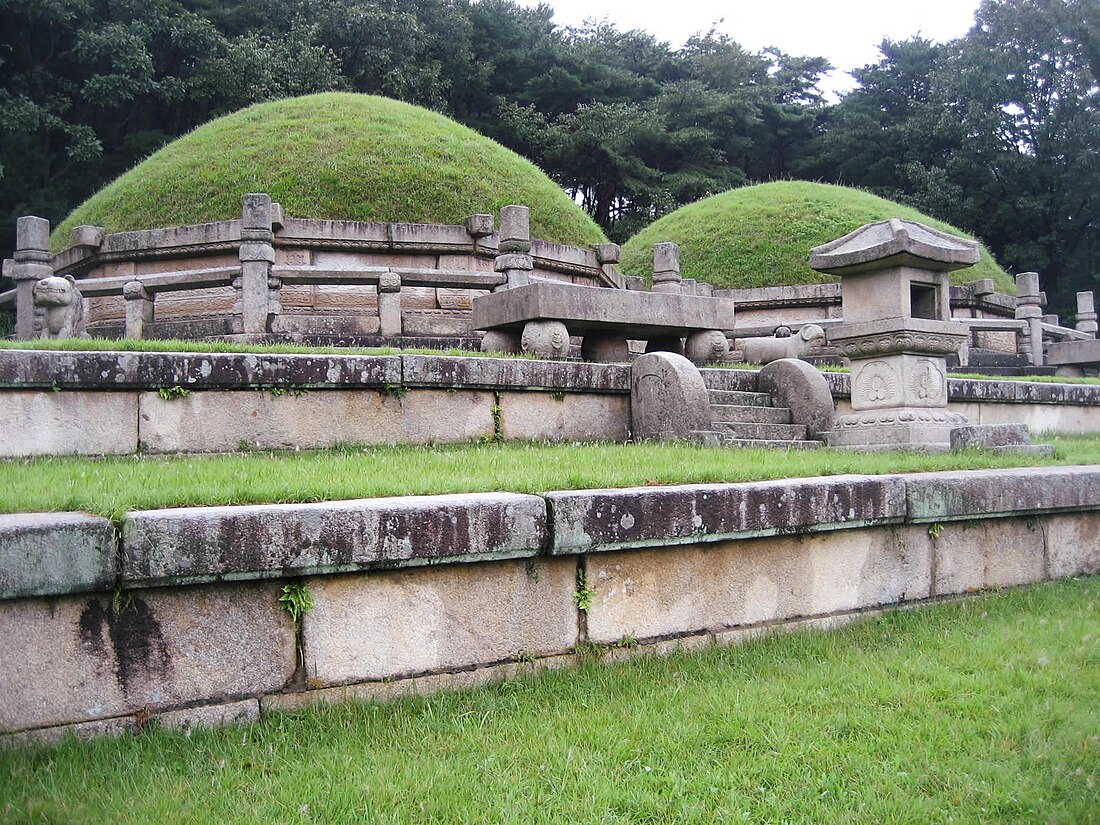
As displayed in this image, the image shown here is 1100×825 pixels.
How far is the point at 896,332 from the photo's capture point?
19.9ft

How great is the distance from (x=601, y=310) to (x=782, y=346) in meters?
4.02

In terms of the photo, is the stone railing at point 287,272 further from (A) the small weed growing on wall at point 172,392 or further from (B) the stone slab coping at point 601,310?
(A) the small weed growing on wall at point 172,392

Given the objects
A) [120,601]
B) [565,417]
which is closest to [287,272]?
[565,417]

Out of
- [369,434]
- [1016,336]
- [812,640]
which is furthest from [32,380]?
[1016,336]

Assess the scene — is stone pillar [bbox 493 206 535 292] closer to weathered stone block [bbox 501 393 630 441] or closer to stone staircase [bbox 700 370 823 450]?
stone staircase [bbox 700 370 823 450]

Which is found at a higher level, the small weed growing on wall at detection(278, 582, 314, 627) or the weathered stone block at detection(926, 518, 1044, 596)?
the small weed growing on wall at detection(278, 582, 314, 627)

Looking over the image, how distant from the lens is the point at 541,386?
5.77 m

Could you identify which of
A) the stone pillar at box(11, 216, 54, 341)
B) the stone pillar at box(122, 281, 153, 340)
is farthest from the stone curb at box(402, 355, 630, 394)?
the stone pillar at box(11, 216, 54, 341)

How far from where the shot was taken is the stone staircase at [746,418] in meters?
5.80

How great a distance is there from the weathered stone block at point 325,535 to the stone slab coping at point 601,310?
3.57 m

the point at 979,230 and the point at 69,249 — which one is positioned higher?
the point at 979,230

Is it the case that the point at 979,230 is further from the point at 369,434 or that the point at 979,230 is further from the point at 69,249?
the point at 369,434

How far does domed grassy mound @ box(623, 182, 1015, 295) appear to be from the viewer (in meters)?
17.8

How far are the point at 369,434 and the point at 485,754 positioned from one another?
2.96 m
